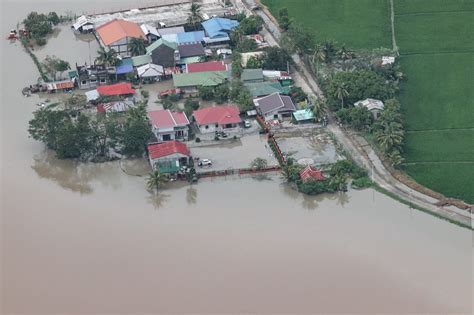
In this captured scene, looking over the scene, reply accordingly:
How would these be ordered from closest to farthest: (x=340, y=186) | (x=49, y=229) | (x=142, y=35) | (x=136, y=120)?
(x=49, y=229) < (x=340, y=186) < (x=136, y=120) < (x=142, y=35)

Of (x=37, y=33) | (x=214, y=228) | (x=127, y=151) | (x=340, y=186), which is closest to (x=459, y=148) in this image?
(x=340, y=186)

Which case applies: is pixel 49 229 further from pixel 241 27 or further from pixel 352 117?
pixel 241 27

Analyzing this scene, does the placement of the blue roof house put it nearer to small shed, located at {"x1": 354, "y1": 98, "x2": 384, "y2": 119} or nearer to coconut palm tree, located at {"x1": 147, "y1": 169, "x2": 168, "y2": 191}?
small shed, located at {"x1": 354, "y1": 98, "x2": 384, "y2": 119}

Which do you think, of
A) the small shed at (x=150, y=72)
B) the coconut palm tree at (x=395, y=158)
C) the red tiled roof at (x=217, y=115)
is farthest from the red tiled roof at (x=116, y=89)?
the coconut palm tree at (x=395, y=158)

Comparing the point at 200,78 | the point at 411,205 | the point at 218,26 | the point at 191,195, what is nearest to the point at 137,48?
the point at 200,78

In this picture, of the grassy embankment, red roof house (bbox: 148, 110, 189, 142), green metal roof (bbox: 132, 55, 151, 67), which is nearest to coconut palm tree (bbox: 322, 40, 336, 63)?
the grassy embankment

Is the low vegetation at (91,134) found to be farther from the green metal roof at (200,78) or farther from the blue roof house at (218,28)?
the blue roof house at (218,28)

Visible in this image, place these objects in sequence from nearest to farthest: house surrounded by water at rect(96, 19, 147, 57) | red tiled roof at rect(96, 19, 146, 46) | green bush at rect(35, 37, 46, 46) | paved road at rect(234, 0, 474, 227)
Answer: paved road at rect(234, 0, 474, 227) → house surrounded by water at rect(96, 19, 147, 57) → red tiled roof at rect(96, 19, 146, 46) → green bush at rect(35, 37, 46, 46)
